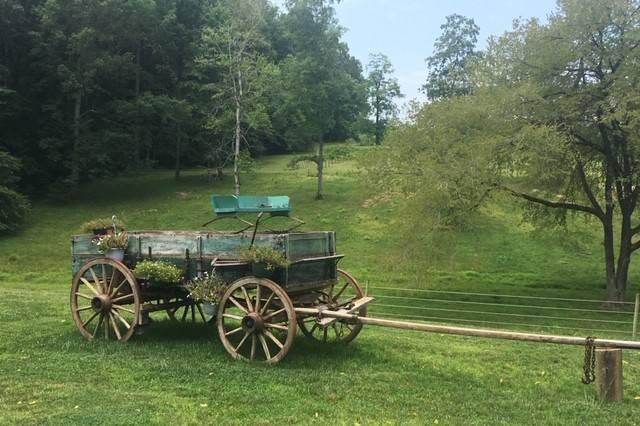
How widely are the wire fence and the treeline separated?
14983mm

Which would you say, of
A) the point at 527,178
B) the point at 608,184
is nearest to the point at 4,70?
the point at 527,178

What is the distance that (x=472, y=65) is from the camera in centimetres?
1795

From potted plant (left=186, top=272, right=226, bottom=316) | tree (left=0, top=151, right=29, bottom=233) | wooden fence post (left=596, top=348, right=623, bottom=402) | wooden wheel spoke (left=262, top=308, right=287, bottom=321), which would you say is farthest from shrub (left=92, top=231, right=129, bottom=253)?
tree (left=0, top=151, right=29, bottom=233)

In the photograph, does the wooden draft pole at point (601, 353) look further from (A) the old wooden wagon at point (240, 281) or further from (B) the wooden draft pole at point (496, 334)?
(A) the old wooden wagon at point (240, 281)

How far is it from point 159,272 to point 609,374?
5.70 metres

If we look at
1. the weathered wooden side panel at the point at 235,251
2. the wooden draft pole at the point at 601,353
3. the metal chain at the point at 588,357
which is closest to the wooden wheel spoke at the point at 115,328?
the weathered wooden side panel at the point at 235,251

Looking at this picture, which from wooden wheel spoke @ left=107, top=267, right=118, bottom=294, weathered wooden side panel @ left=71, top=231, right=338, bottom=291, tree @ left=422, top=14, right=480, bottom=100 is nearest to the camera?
weathered wooden side panel @ left=71, top=231, right=338, bottom=291

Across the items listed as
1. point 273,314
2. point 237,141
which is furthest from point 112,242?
point 237,141

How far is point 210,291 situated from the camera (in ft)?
23.7

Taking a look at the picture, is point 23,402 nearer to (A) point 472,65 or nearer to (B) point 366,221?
(A) point 472,65

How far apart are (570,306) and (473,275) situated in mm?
5097

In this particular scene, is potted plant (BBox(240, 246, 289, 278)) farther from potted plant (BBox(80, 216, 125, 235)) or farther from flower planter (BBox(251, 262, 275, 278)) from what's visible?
potted plant (BBox(80, 216, 125, 235))

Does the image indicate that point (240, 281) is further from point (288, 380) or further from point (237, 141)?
point (237, 141)

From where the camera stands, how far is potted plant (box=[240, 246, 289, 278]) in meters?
6.84
